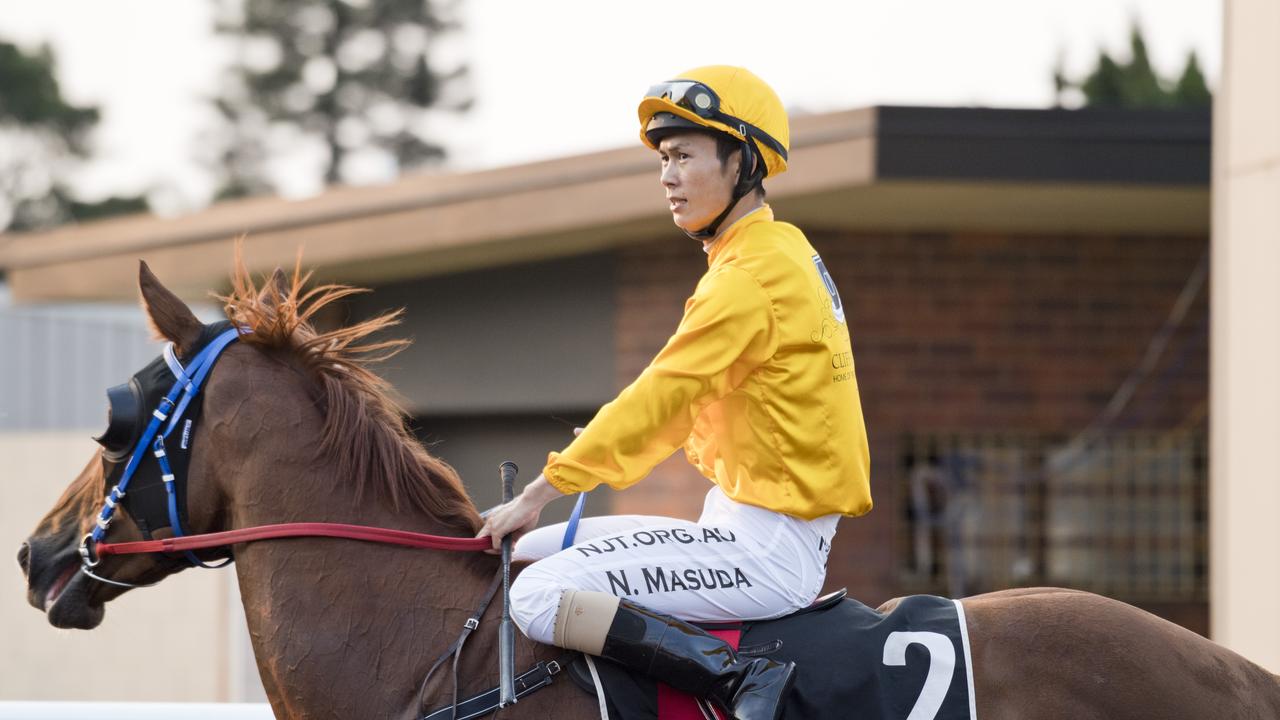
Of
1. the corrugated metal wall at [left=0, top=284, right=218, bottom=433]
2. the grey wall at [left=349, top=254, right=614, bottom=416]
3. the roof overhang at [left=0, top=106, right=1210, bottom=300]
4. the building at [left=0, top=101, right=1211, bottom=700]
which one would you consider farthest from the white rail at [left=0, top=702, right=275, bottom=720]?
the corrugated metal wall at [left=0, top=284, right=218, bottom=433]

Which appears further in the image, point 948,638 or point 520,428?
point 520,428

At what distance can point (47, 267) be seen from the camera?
10117 millimetres

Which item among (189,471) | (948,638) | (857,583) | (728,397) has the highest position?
(728,397)

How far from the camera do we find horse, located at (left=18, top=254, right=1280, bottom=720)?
3.08m

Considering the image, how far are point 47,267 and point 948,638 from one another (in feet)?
29.3

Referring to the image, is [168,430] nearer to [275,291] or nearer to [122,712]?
[275,291]

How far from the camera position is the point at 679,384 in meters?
3.01

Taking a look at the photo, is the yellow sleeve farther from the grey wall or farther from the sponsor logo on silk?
the grey wall

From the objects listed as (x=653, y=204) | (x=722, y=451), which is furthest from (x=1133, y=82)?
(x=722, y=451)

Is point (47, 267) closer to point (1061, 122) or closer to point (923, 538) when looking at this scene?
point (923, 538)

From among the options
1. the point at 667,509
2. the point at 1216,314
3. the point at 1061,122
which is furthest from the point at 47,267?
the point at 1216,314

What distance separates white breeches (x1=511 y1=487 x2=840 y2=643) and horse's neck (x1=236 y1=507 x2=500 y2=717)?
0.24 meters

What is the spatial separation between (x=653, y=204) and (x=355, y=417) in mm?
4553

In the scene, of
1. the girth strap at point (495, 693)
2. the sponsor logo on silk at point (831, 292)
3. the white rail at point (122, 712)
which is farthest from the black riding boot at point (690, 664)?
the white rail at point (122, 712)
